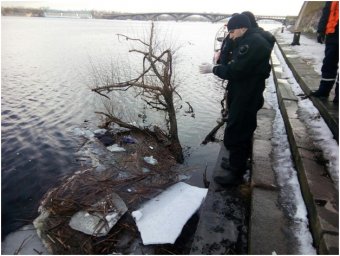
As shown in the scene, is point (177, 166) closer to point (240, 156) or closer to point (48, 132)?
point (240, 156)

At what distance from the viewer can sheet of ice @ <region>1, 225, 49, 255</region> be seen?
13.0ft

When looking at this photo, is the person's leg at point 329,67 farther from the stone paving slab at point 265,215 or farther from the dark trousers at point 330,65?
the stone paving slab at point 265,215

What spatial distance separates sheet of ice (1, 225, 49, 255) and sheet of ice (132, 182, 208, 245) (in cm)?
136

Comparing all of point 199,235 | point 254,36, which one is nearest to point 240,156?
point 199,235

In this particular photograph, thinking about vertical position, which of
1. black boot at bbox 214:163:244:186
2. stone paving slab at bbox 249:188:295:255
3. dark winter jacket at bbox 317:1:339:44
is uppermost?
dark winter jacket at bbox 317:1:339:44

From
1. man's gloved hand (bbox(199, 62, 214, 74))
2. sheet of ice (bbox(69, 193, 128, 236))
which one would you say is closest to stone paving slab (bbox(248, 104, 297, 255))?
man's gloved hand (bbox(199, 62, 214, 74))

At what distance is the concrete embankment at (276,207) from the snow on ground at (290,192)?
0.05 meters

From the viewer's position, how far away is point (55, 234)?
13.6ft

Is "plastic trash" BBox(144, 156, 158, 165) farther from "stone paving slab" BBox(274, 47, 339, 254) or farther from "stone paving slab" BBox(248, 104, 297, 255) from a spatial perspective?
"stone paving slab" BBox(274, 47, 339, 254)

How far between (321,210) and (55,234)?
3421mm

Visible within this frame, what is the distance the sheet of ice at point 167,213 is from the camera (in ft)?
12.4

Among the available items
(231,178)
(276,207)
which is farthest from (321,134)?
(276,207)

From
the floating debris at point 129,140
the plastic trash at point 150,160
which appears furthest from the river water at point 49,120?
the floating debris at point 129,140

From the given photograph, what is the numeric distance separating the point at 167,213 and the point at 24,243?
6.75 feet
